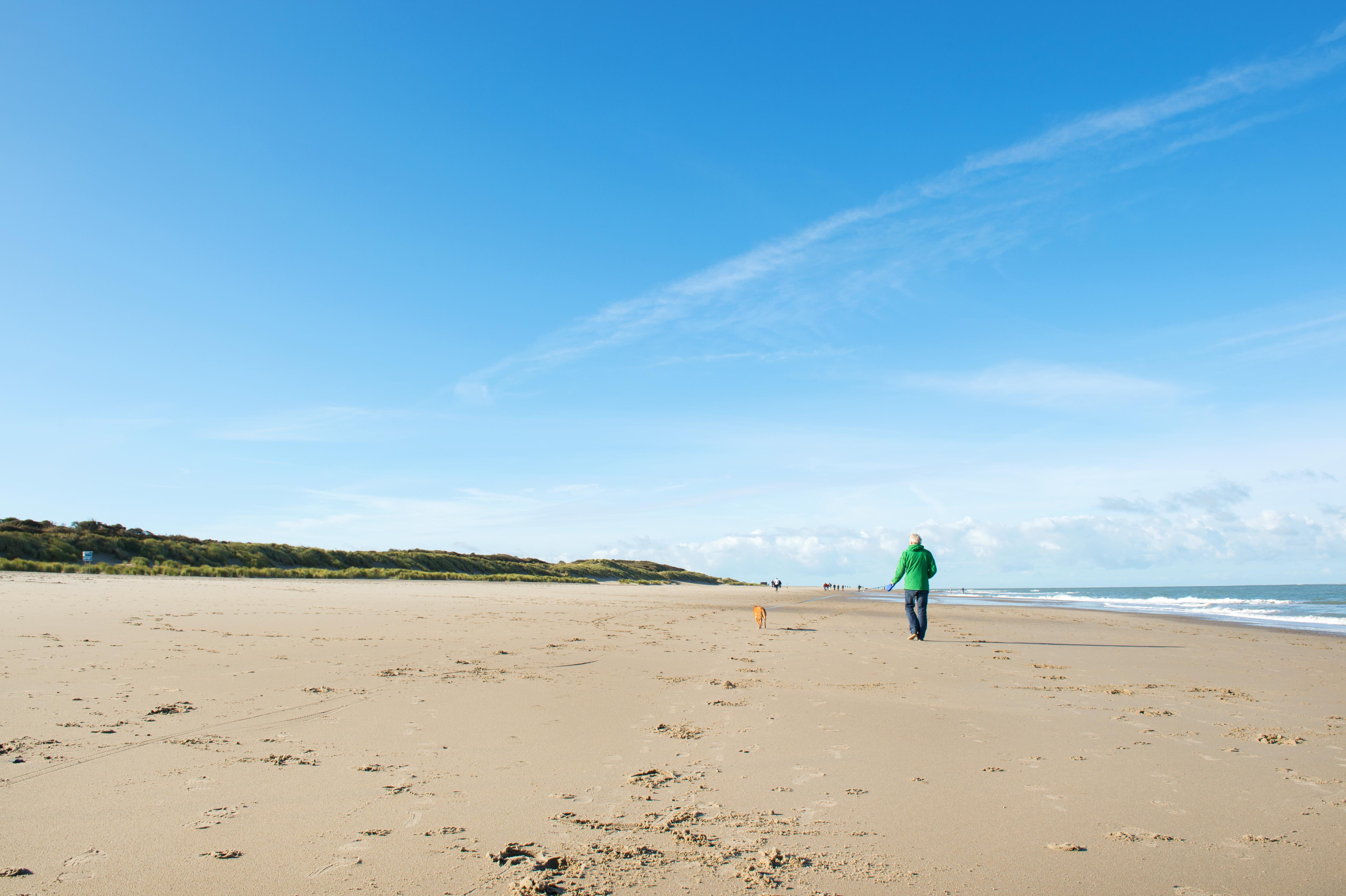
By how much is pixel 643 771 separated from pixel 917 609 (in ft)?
33.1

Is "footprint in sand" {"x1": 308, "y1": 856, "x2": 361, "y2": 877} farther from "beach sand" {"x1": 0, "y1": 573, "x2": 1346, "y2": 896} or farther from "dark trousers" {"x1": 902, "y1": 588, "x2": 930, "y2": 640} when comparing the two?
"dark trousers" {"x1": 902, "y1": 588, "x2": 930, "y2": 640}

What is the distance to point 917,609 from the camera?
1328cm

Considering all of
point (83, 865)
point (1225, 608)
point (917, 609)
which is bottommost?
point (83, 865)

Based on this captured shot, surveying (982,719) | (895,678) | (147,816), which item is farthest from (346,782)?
(895,678)

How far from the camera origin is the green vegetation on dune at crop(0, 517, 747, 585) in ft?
97.9

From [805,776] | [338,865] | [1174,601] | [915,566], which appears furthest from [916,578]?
[1174,601]

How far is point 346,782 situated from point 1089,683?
7776 mm

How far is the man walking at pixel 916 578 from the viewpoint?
42.0 feet

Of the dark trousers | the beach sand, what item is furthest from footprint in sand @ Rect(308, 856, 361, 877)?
the dark trousers

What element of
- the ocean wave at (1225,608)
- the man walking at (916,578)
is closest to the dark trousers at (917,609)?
the man walking at (916,578)

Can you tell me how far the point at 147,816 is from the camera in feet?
11.2

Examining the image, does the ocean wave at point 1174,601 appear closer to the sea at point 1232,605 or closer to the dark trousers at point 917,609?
the sea at point 1232,605

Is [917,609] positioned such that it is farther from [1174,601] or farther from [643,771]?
[1174,601]

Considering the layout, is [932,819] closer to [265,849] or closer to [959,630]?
[265,849]
